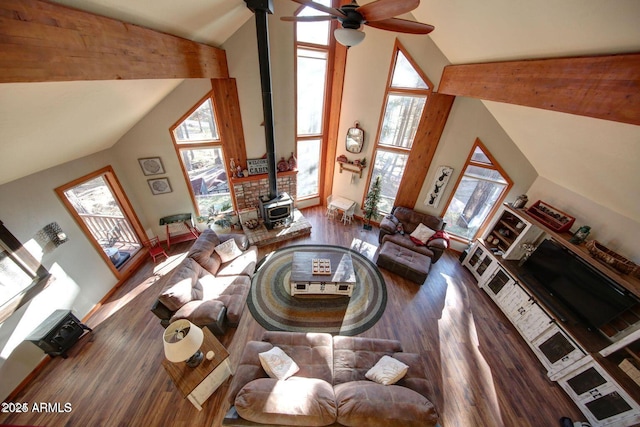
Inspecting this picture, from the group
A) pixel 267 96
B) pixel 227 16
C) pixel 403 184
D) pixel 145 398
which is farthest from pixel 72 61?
pixel 403 184

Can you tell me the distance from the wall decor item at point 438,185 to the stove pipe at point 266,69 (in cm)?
383

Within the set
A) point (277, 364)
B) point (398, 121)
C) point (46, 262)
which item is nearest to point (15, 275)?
point (46, 262)

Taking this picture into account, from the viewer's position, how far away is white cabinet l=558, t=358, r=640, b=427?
92.7 inches

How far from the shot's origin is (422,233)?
5012mm

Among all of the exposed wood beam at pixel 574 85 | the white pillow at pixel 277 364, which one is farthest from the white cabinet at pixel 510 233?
the white pillow at pixel 277 364

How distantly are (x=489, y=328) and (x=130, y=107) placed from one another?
6783mm

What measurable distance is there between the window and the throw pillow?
6.45 meters

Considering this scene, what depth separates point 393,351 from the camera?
9.61ft

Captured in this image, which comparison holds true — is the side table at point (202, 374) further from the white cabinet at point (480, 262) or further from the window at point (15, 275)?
the white cabinet at point (480, 262)

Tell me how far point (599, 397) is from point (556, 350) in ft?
1.81

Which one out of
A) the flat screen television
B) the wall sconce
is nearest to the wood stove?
the wall sconce

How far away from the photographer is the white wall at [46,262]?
262cm

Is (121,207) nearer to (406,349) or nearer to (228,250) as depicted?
(228,250)

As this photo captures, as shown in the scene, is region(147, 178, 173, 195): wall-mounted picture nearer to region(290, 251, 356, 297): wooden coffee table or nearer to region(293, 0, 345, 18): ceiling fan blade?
region(290, 251, 356, 297): wooden coffee table
